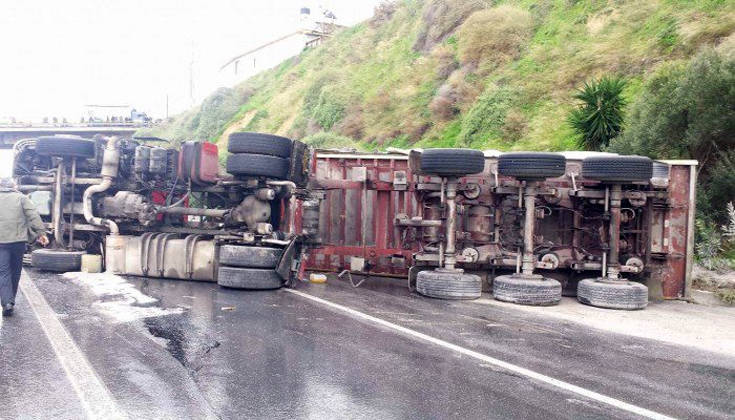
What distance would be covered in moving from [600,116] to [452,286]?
7.48m

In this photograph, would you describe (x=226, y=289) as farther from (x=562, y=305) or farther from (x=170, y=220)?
(x=562, y=305)

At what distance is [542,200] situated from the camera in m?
8.45

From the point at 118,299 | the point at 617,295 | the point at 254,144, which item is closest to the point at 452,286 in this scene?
the point at 617,295

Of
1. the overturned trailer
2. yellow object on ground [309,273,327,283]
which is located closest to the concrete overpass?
yellow object on ground [309,273,327,283]

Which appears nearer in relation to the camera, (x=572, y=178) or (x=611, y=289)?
(x=611, y=289)

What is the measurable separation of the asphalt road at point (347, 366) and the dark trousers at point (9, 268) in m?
0.29

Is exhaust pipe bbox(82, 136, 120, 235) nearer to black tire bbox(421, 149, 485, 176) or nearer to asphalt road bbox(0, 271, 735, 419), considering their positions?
asphalt road bbox(0, 271, 735, 419)

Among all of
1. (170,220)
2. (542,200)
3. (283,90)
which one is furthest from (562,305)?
(283,90)

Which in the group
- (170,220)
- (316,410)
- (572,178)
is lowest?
(316,410)

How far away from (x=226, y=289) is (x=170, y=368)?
3912mm

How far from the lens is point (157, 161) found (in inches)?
379

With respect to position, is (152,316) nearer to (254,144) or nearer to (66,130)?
(254,144)

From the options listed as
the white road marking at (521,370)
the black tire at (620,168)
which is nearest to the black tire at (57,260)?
the white road marking at (521,370)

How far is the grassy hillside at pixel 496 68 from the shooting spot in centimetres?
1553
